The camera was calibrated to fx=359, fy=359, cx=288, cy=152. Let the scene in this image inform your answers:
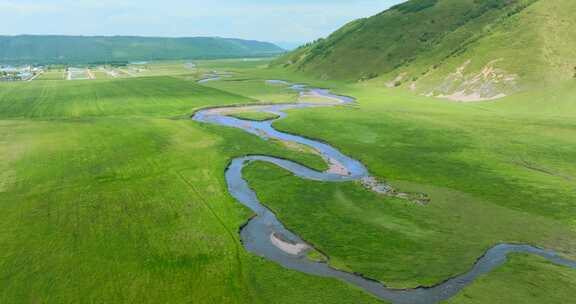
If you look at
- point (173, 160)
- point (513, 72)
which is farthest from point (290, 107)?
point (513, 72)

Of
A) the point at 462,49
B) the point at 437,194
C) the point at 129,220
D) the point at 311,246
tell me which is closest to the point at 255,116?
the point at 437,194

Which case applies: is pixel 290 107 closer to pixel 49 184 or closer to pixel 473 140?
pixel 473 140

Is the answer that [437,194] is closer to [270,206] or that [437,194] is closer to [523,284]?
[523,284]

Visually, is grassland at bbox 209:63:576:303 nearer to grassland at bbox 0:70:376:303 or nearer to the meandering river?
the meandering river

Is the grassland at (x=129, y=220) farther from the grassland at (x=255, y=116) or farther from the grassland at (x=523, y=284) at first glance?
the grassland at (x=255, y=116)

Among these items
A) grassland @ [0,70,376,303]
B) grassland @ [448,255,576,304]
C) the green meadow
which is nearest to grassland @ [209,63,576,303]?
the green meadow

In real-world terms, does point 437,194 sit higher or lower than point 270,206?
higher
